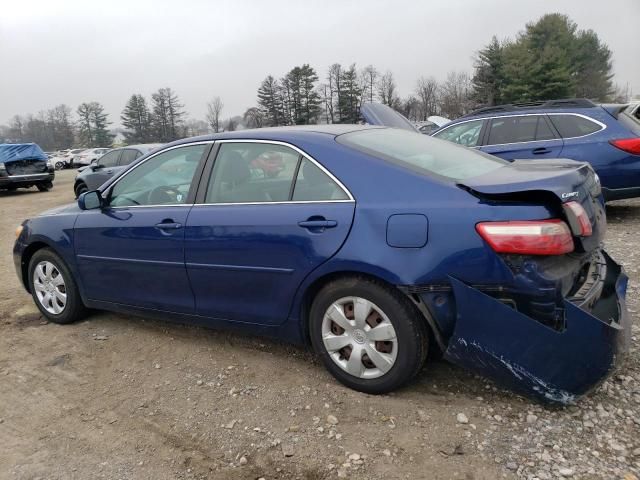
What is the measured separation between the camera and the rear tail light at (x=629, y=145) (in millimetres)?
6414

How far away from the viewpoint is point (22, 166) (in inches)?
673

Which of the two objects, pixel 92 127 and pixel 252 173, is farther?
pixel 92 127

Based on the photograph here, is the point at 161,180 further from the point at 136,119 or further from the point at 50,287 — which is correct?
the point at 136,119

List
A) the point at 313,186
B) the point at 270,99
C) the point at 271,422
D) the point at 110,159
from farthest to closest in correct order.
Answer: the point at 270,99 → the point at 110,159 → the point at 313,186 → the point at 271,422

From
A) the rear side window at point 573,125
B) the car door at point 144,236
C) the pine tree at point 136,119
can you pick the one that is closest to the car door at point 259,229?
the car door at point 144,236

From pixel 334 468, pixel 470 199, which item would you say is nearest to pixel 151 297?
pixel 334 468

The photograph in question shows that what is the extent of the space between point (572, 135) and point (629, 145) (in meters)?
0.67

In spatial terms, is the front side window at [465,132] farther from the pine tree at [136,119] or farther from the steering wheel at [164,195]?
the pine tree at [136,119]

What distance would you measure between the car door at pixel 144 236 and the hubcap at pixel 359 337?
1104 mm

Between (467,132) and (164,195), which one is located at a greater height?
(467,132)

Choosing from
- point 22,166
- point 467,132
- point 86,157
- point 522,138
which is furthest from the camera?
point 86,157

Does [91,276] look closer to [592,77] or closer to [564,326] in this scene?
[564,326]

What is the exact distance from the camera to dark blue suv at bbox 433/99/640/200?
649 cm

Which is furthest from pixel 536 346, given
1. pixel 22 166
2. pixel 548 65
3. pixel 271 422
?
pixel 548 65
